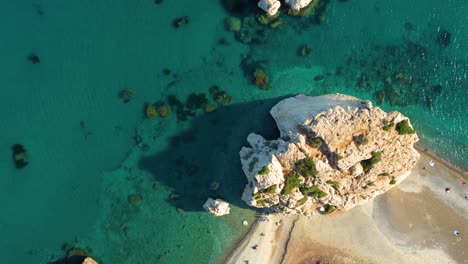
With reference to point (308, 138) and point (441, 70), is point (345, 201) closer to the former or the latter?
point (308, 138)

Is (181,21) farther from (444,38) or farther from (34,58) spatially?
(444,38)

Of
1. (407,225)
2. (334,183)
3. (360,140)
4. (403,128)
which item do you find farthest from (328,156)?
(407,225)

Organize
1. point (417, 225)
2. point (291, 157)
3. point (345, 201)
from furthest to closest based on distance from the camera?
1. point (417, 225)
2. point (345, 201)
3. point (291, 157)

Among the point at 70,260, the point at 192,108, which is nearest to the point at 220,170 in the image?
the point at 192,108

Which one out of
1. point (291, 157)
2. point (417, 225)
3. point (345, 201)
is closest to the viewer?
point (291, 157)

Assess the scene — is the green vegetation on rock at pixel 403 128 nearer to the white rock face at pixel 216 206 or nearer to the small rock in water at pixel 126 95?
the white rock face at pixel 216 206

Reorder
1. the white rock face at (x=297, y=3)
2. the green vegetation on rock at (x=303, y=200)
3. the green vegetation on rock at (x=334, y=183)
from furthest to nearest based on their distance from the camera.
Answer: the white rock face at (x=297, y=3)
the green vegetation on rock at (x=303, y=200)
the green vegetation on rock at (x=334, y=183)

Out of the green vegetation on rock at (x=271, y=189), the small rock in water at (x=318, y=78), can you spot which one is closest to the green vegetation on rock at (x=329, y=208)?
the green vegetation on rock at (x=271, y=189)

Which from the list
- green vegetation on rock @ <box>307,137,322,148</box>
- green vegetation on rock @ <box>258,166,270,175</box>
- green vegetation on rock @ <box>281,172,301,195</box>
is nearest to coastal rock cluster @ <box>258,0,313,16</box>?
green vegetation on rock @ <box>307,137,322,148</box>
